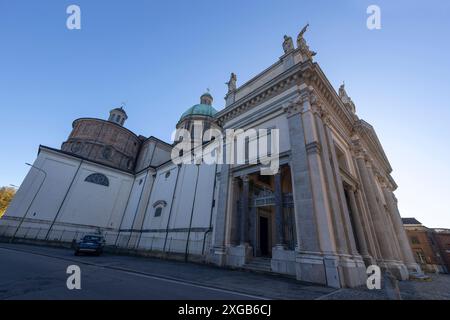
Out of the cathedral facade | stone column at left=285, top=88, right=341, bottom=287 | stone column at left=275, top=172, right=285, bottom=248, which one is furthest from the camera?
stone column at left=275, top=172, right=285, bottom=248

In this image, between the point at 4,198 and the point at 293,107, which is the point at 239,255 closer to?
the point at 293,107

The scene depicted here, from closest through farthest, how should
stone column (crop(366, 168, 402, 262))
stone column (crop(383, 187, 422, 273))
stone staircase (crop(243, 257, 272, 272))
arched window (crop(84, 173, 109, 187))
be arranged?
stone staircase (crop(243, 257, 272, 272))
stone column (crop(366, 168, 402, 262))
stone column (crop(383, 187, 422, 273))
arched window (crop(84, 173, 109, 187))

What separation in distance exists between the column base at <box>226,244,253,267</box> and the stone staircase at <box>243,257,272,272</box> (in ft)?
0.84

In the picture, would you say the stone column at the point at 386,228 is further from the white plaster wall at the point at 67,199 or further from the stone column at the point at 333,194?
the white plaster wall at the point at 67,199

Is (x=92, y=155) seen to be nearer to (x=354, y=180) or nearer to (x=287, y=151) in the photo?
(x=287, y=151)

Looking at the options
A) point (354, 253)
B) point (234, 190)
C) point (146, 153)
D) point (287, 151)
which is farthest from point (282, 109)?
point (146, 153)

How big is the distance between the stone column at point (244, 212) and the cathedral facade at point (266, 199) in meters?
0.06

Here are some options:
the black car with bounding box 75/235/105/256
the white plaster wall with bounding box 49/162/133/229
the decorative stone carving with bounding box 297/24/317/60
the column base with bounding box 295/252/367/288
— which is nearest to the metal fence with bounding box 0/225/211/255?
the white plaster wall with bounding box 49/162/133/229

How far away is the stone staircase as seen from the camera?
29.8ft

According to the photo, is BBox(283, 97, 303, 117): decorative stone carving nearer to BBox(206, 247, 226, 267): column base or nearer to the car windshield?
BBox(206, 247, 226, 267): column base

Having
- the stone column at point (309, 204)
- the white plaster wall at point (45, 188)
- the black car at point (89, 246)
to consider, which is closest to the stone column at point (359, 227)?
the stone column at point (309, 204)

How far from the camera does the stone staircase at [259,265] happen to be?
29.8ft
